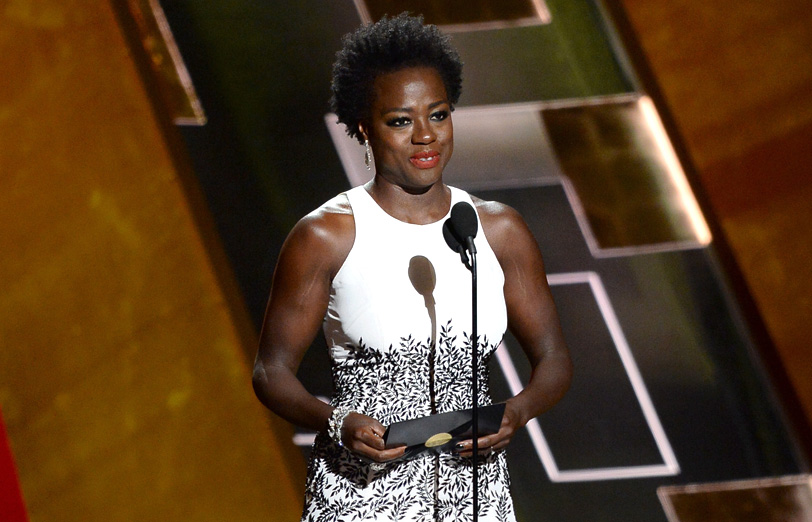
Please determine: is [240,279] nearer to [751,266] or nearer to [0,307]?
[0,307]

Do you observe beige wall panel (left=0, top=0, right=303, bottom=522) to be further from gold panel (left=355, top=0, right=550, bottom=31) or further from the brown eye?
the brown eye

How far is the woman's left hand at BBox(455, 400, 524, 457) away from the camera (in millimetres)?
1571

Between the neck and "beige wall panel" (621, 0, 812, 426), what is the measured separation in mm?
1665

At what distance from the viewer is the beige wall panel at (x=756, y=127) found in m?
3.05

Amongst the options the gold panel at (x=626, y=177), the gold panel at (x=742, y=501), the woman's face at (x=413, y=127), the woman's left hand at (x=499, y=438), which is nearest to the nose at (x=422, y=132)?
the woman's face at (x=413, y=127)

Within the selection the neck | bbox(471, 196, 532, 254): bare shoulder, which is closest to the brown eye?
the neck

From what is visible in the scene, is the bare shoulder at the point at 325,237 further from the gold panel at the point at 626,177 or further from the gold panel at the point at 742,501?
the gold panel at the point at 742,501

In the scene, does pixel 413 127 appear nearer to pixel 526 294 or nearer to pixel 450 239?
pixel 450 239

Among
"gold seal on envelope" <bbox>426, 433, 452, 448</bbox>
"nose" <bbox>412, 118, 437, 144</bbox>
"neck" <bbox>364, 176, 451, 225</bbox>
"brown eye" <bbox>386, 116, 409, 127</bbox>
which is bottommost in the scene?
"gold seal on envelope" <bbox>426, 433, 452, 448</bbox>

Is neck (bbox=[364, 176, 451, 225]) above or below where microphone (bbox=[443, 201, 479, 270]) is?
above

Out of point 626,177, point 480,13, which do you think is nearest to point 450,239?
point 626,177

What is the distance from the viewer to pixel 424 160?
181cm

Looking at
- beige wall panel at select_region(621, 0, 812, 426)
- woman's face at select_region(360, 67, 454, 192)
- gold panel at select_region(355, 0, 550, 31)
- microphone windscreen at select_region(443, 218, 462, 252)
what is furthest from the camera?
gold panel at select_region(355, 0, 550, 31)

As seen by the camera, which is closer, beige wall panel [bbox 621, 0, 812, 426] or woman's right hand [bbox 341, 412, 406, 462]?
woman's right hand [bbox 341, 412, 406, 462]
